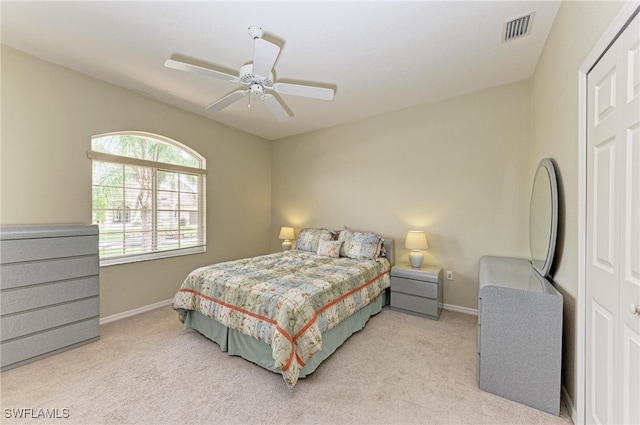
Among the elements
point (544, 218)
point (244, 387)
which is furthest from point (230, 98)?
point (544, 218)

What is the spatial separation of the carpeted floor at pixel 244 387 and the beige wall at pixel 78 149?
2.90ft

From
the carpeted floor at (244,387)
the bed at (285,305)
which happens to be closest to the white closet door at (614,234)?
the carpeted floor at (244,387)

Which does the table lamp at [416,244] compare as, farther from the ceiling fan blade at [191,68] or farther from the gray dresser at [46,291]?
the gray dresser at [46,291]

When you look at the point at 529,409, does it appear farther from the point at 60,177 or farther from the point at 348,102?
the point at 60,177

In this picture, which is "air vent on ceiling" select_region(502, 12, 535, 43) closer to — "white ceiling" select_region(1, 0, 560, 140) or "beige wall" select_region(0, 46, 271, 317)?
"white ceiling" select_region(1, 0, 560, 140)

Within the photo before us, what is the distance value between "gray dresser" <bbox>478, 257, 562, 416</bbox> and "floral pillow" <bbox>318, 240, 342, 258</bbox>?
2.08 meters

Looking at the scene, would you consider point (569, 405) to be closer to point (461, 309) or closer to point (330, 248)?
point (461, 309)

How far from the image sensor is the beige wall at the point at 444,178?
311 cm

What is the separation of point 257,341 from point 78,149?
2885 millimetres

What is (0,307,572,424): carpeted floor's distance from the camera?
1.68 meters

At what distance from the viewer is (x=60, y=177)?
2.73 metres

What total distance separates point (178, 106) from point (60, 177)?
1664 mm

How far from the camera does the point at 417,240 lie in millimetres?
3443

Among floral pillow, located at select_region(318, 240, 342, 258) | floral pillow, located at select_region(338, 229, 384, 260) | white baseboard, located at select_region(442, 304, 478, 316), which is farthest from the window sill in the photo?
white baseboard, located at select_region(442, 304, 478, 316)
